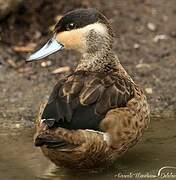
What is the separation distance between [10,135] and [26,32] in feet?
7.87

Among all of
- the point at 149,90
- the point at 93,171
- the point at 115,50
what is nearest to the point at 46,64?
the point at 115,50

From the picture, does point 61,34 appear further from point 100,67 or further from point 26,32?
point 26,32

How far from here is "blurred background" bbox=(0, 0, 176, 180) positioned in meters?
6.35

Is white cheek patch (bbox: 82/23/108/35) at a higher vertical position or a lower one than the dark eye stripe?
lower

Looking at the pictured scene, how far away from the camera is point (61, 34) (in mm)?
6441

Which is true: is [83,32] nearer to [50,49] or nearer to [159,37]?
[50,49]

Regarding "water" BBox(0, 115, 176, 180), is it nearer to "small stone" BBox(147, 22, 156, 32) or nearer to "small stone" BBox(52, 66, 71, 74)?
"small stone" BBox(52, 66, 71, 74)

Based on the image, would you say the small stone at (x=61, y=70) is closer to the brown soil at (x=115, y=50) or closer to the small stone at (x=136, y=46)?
the brown soil at (x=115, y=50)

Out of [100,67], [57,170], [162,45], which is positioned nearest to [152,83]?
[162,45]

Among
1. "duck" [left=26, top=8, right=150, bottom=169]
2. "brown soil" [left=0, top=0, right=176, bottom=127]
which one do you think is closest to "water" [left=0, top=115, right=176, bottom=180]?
"duck" [left=26, top=8, right=150, bottom=169]

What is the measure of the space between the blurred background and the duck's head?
3.31 feet

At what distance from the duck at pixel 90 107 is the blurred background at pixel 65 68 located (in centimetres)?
37

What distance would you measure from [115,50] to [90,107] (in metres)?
3.19

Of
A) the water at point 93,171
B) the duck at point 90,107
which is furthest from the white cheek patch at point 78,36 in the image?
the water at point 93,171
